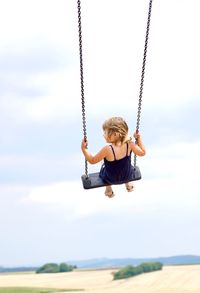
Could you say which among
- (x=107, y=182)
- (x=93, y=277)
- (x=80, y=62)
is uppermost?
(x=93, y=277)

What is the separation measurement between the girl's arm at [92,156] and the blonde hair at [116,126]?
0.46 m

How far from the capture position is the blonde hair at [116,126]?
11.6 m

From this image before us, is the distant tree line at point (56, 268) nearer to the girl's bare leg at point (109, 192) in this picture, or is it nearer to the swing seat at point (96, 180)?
the girl's bare leg at point (109, 192)

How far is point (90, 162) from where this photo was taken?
12.2 metres

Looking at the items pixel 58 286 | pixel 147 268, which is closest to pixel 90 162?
pixel 58 286

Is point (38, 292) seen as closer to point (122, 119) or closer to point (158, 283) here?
point (158, 283)

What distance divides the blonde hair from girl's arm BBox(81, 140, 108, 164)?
1.51 ft

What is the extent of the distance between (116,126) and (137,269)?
10749cm

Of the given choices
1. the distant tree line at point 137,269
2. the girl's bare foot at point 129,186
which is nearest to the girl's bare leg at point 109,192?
the girl's bare foot at point 129,186

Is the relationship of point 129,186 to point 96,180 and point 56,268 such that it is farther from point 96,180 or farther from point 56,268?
point 56,268

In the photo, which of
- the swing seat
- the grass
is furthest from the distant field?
the swing seat

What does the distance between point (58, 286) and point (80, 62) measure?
93.9 metres

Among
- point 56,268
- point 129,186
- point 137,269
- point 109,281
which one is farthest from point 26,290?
point 129,186

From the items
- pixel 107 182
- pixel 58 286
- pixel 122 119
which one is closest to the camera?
pixel 122 119
